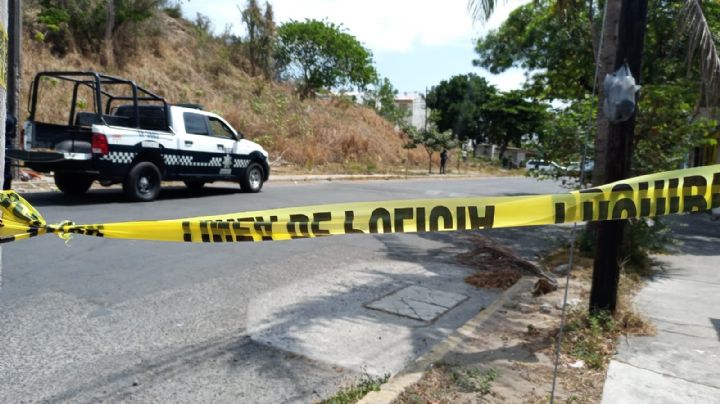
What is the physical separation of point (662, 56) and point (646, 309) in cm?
929

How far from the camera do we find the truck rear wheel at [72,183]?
35.3 feet

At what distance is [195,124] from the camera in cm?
1192

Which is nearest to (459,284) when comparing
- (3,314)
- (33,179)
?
(3,314)

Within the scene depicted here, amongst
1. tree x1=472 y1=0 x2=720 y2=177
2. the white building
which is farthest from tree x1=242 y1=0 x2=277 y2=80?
the white building

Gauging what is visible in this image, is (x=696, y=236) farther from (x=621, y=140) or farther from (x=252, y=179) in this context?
(x=252, y=179)

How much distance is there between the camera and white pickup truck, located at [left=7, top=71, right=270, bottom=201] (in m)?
9.66

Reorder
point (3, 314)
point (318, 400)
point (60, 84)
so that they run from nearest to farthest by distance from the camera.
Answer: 1. point (318, 400)
2. point (3, 314)
3. point (60, 84)

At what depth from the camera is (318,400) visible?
312 cm

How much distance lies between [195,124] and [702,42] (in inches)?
384

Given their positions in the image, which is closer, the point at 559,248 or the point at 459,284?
the point at 459,284

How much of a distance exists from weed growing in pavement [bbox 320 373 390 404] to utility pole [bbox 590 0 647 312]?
7.03 feet

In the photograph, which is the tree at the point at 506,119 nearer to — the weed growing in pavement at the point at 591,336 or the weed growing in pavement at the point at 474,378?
the weed growing in pavement at the point at 591,336

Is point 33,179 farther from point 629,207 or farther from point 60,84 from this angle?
point 629,207

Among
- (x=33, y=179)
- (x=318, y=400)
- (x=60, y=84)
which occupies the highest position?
(x=60, y=84)
